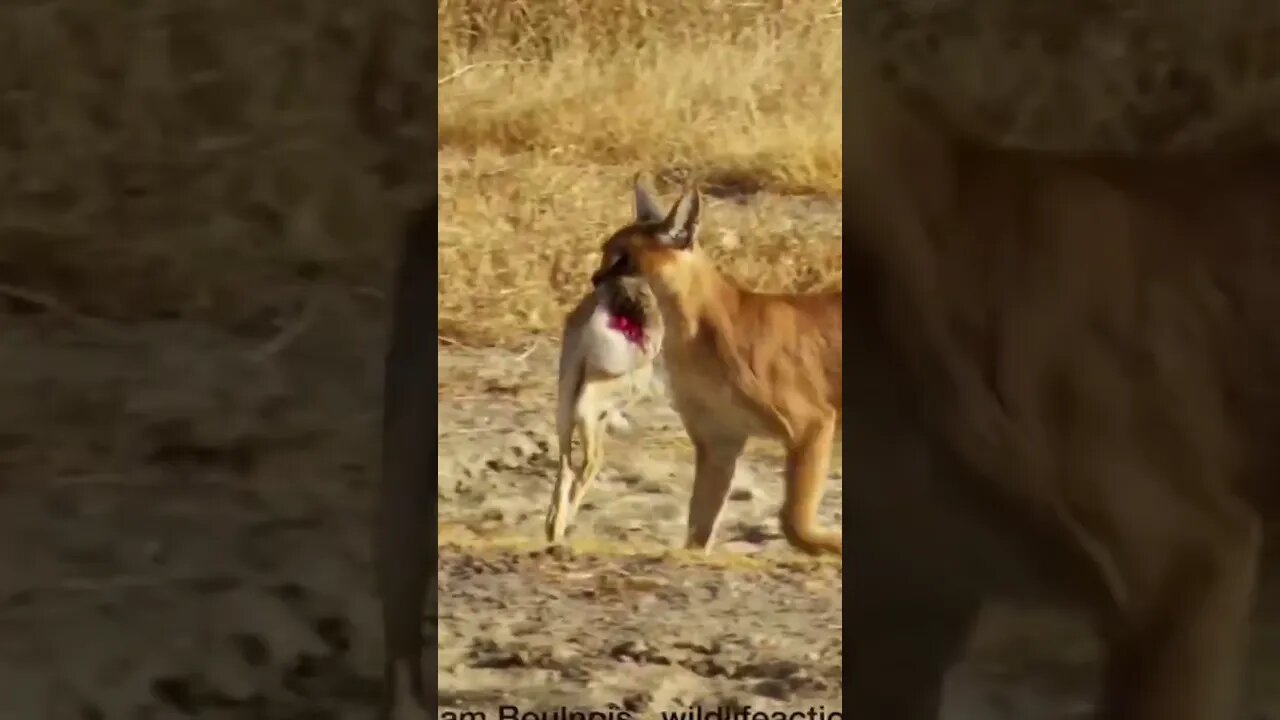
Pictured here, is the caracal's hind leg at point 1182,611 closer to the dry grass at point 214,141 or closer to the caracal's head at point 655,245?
the caracal's head at point 655,245

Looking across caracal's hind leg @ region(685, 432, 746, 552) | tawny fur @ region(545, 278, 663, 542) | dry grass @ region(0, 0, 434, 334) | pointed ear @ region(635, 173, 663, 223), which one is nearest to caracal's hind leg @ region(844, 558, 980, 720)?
caracal's hind leg @ region(685, 432, 746, 552)

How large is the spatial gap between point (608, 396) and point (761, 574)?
0.24m

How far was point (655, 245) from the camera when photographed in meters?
0.95

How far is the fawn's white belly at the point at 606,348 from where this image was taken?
3.14ft

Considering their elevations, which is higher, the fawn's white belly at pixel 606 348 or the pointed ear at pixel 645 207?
the pointed ear at pixel 645 207

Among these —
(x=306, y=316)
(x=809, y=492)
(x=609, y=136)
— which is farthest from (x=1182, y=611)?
(x=306, y=316)

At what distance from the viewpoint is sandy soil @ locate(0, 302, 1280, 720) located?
936mm

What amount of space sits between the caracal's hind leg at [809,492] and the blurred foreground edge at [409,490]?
0.36 meters

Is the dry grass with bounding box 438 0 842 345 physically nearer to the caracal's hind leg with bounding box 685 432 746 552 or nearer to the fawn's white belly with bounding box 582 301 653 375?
the fawn's white belly with bounding box 582 301 653 375

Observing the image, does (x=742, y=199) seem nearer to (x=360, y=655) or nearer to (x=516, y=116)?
(x=516, y=116)

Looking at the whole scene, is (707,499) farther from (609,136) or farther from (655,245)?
(609,136)

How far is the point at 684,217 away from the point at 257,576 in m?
0.56

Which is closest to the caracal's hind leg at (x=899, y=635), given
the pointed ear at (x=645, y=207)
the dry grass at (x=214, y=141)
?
the pointed ear at (x=645, y=207)

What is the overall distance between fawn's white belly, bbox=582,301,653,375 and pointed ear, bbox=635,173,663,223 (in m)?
0.10
